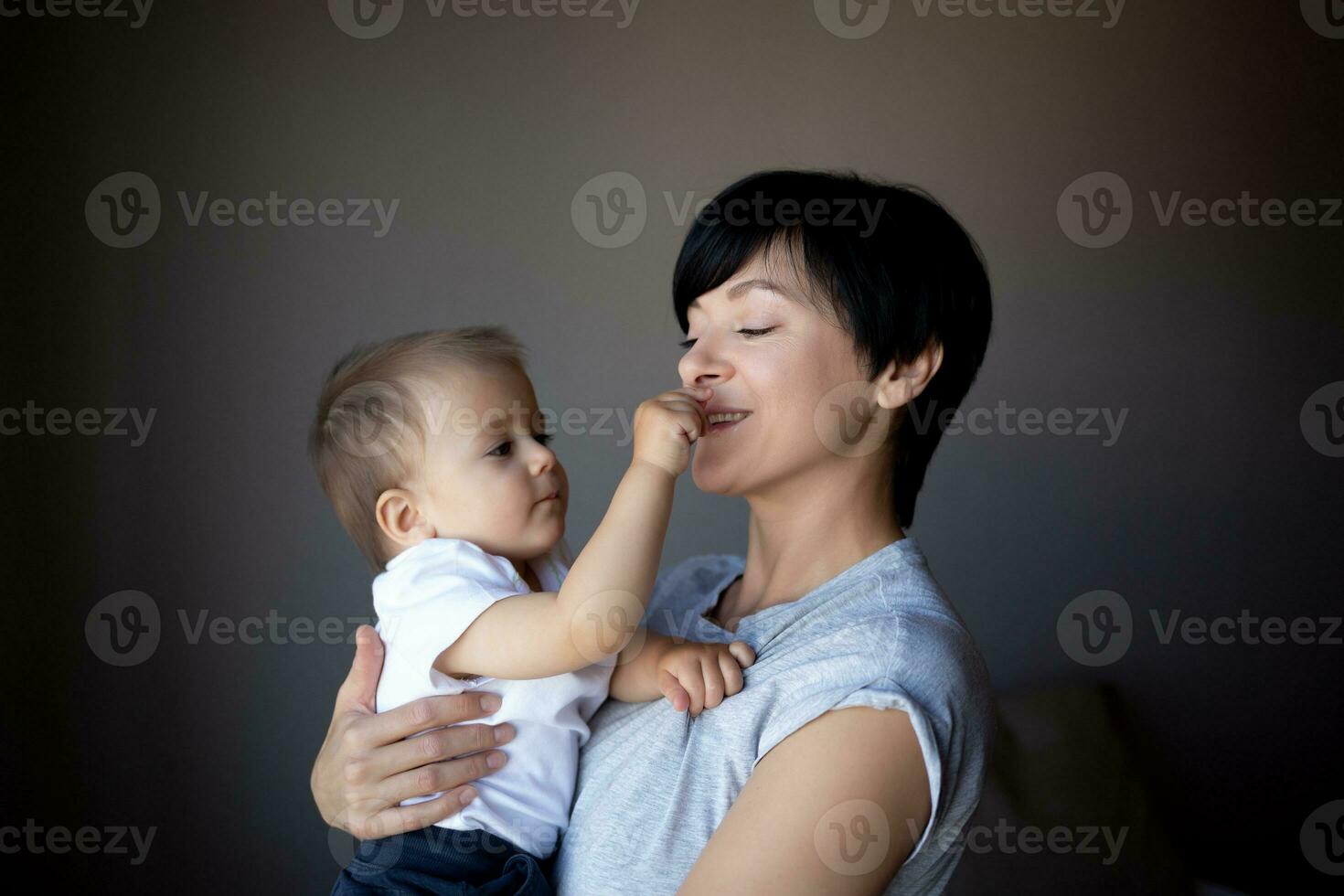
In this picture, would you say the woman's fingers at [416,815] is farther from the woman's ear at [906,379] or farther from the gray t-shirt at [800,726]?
the woman's ear at [906,379]

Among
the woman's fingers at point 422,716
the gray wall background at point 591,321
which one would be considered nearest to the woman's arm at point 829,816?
the woman's fingers at point 422,716

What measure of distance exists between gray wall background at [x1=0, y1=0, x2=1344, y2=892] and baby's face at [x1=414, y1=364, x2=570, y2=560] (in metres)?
1.43

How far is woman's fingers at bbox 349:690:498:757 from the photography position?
1.33m

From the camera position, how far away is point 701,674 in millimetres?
1274

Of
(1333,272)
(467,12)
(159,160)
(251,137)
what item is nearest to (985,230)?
Result: (1333,272)

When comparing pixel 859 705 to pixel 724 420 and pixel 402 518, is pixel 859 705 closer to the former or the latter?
pixel 724 420

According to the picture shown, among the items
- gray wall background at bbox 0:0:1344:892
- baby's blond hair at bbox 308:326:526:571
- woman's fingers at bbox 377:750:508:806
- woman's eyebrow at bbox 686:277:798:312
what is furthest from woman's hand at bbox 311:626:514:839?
gray wall background at bbox 0:0:1344:892

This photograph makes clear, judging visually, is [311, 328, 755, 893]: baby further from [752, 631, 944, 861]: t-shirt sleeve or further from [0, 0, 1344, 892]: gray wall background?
[0, 0, 1344, 892]: gray wall background

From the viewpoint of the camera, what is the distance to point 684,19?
9.63 ft

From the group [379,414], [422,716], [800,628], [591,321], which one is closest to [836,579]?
[800,628]

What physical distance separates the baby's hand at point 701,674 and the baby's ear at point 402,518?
0.39 metres

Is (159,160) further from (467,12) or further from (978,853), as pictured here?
(978,853)

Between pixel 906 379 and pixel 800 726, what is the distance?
0.55 meters

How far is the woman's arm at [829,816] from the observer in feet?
3.47
